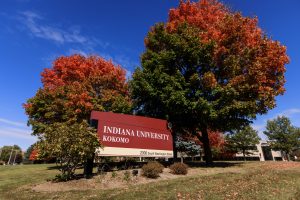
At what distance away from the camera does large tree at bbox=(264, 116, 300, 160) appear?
4834 cm

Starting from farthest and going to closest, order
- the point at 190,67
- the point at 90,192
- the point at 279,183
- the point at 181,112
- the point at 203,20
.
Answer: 1. the point at 203,20
2. the point at 190,67
3. the point at 181,112
4. the point at 279,183
5. the point at 90,192

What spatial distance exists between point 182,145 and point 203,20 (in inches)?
735

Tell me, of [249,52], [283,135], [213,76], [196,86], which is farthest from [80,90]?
[283,135]

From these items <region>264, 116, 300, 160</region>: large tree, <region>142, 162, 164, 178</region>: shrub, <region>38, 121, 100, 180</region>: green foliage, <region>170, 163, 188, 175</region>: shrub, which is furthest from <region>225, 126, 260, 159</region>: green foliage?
<region>38, 121, 100, 180</region>: green foliage

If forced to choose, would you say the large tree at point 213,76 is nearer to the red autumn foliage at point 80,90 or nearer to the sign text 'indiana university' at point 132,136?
the sign text 'indiana university' at point 132,136

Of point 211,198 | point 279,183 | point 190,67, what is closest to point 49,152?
point 211,198

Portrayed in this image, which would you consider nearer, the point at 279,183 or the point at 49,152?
the point at 279,183

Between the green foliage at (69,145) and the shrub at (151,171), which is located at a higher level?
the green foliage at (69,145)

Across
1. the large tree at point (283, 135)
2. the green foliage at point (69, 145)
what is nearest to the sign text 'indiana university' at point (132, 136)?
the green foliage at point (69, 145)

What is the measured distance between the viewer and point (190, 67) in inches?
832

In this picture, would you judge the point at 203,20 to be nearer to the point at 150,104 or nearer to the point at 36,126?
the point at 150,104

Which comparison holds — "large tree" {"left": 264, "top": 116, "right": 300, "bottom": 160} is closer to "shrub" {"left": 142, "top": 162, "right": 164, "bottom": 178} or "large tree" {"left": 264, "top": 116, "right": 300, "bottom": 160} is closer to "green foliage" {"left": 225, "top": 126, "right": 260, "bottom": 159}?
"green foliage" {"left": 225, "top": 126, "right": 260, "bottom": 159}

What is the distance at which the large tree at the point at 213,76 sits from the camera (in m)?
18.6

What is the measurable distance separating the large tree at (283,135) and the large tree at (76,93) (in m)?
37.9
